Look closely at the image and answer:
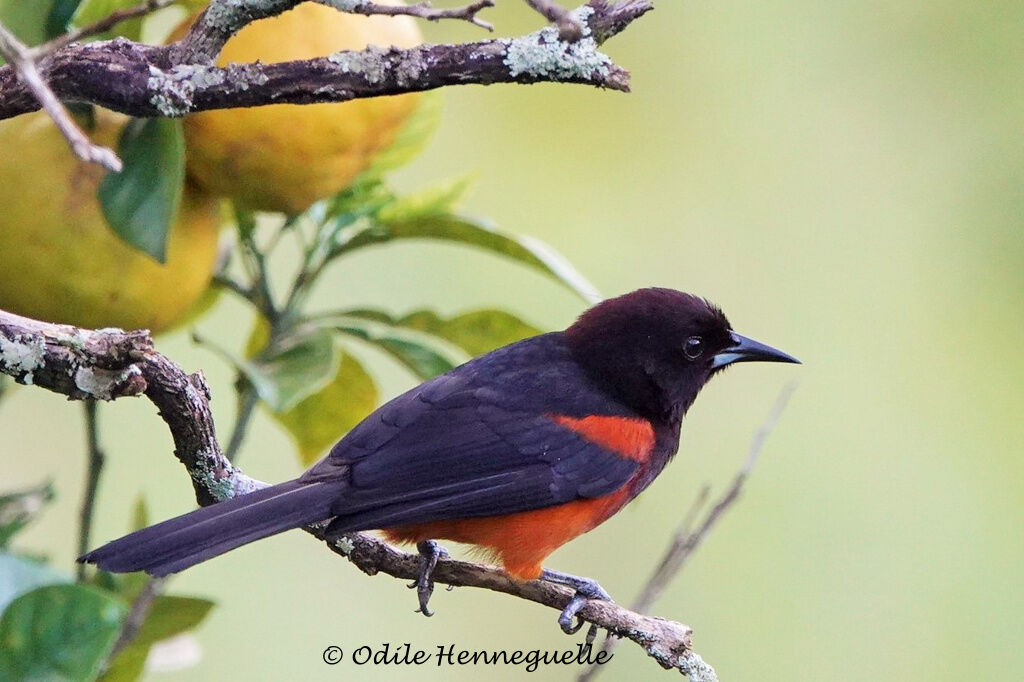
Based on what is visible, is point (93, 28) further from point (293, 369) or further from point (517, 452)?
point (517, 452)

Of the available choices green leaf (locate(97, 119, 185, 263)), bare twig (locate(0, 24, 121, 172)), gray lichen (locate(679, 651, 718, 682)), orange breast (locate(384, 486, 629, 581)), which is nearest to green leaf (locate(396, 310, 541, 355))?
orange breast (locate(384, 486, 629, 581))

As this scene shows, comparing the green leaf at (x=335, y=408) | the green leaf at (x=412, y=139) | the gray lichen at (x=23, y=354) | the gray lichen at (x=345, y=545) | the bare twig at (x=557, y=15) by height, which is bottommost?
the gray lichen at (x=345, y=545)

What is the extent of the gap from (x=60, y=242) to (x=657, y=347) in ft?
4.82

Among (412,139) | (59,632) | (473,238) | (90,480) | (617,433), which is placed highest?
(412,139)

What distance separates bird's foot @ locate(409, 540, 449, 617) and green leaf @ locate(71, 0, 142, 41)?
119 cm

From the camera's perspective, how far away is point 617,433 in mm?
2910

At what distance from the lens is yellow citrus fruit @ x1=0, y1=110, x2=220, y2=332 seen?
86.7 inches

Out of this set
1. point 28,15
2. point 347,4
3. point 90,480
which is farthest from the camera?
point 90,480

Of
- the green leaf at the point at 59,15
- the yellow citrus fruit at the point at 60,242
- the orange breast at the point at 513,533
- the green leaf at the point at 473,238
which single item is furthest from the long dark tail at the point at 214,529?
the green leaf at the point at 59,15

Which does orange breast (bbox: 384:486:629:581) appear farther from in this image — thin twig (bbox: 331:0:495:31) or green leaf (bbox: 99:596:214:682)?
thin twig (bbox: 331:0:495:31)

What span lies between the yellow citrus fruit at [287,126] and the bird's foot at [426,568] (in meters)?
0.80

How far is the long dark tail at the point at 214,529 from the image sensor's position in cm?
206

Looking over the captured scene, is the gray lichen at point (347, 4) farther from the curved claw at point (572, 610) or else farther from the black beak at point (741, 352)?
the black beak at point (741, 352)

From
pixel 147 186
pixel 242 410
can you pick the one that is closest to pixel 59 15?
pixel 147 186
